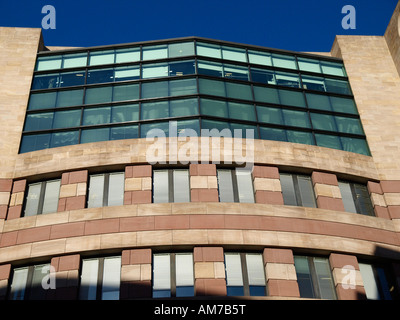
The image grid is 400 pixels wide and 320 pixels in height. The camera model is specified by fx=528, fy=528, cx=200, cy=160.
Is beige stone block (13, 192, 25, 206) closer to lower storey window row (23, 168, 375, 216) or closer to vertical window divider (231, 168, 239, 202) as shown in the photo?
lower storey window row (23, 168, 375, 216)

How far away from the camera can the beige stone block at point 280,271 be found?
21.8 meters

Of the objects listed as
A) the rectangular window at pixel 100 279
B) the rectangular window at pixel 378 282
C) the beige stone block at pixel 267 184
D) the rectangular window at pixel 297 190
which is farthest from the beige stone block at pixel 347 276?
the rectangular window at pixel 100 279

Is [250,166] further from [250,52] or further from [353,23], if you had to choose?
[353,23]

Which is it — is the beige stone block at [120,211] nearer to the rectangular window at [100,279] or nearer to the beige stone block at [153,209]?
the beige stone block at [153,209]

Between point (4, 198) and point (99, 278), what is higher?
point (4, 198)

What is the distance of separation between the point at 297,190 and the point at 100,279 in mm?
10138

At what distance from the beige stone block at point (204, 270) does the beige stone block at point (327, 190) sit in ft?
22.1

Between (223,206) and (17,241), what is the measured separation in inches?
360

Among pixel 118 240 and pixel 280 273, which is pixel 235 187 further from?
pixel 118 240

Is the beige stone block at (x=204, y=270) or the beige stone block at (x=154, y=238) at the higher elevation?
the beige stone block at (x=154, y=238)

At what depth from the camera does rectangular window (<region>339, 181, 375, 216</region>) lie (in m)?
25.5

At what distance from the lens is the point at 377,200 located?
25688 mm

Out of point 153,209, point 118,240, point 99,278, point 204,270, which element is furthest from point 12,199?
point 204,270

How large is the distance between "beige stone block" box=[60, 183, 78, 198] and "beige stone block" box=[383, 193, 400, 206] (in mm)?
14952
